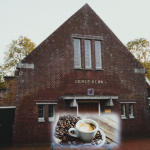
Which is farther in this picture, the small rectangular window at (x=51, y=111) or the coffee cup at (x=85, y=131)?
the small rectangular window at (x=51, y=111)

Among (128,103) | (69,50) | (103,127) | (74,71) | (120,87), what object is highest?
(69,50)

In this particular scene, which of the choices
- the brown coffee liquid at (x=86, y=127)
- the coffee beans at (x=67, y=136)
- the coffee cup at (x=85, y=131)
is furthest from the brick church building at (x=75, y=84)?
the coffee cup at (x=85, y=131)

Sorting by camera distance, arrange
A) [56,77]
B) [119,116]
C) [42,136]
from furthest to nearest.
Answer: [119,116] < [56,77] < [42,136]

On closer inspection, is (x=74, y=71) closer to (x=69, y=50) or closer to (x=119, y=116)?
(x=69, y=50)

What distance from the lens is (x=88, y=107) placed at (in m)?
14.1

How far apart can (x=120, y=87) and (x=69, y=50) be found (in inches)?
195

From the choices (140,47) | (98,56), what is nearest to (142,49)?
(140,47)

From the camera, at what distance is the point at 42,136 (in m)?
13.0

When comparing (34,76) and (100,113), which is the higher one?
(34,76)

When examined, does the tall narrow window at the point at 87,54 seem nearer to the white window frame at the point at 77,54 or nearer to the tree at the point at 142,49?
the white window frame at the point at 77,54

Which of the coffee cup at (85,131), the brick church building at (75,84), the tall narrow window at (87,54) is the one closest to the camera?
the coffee cup at (85,131)

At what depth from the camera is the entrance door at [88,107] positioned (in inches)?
549

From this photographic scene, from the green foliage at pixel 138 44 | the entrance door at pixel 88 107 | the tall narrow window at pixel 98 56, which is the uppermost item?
the green foliage at pixel 138 44

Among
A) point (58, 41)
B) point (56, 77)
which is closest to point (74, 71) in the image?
point (56, 77)
